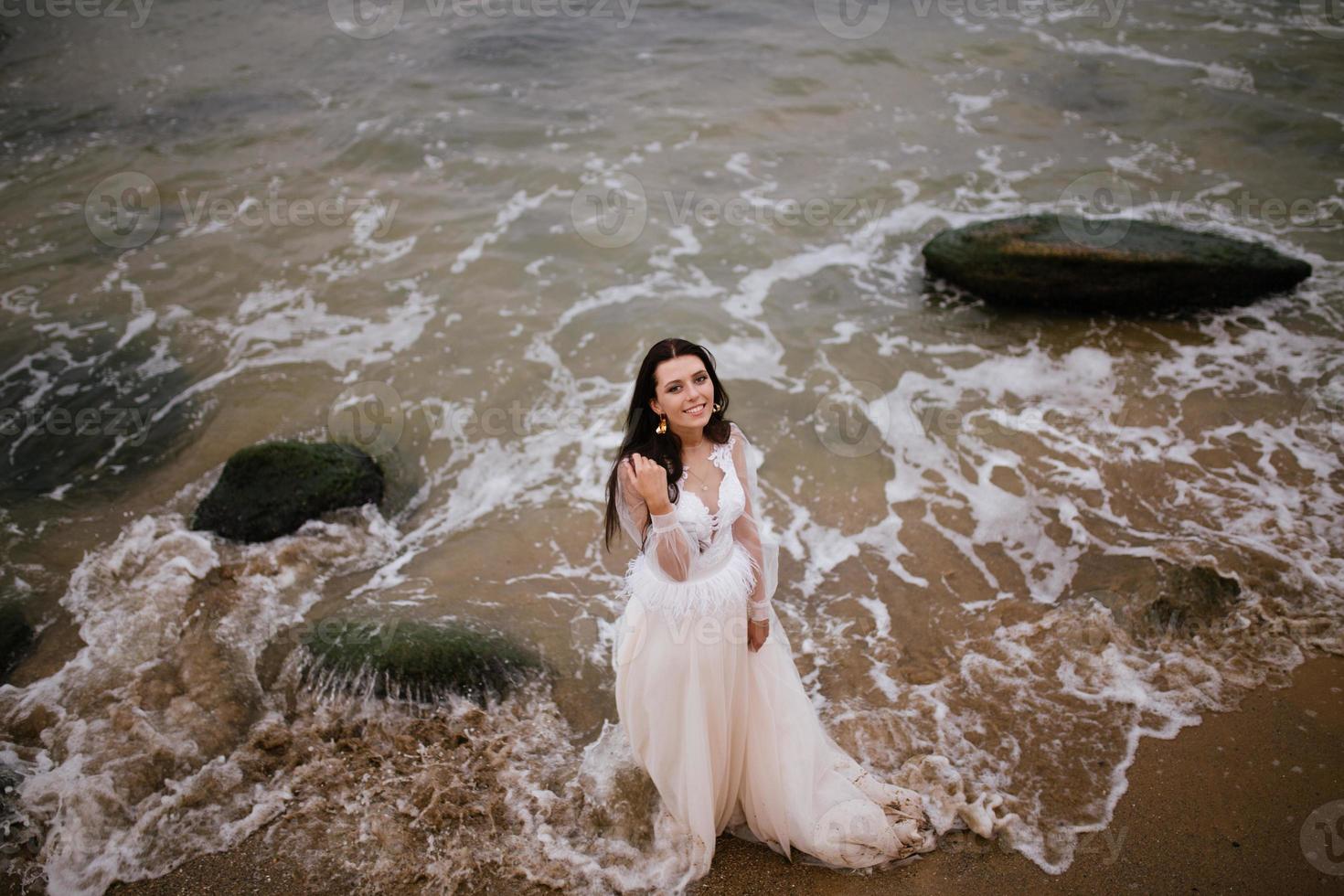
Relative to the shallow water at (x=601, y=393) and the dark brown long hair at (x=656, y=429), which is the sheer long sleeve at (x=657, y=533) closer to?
the dark brown long hair at (x=656, y=429)

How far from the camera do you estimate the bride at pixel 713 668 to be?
3631 millimetres

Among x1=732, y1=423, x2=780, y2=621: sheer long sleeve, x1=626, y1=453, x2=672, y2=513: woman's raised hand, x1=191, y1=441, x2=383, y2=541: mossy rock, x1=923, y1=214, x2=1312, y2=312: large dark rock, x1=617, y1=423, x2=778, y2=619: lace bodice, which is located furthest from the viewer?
x1=923, y1=214, x2=1312, y2=312: large dark rock

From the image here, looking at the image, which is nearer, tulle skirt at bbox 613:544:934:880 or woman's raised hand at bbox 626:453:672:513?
woman's raised hand at bbox 626:453:672:513

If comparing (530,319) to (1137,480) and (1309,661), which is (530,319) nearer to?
(1137,480)

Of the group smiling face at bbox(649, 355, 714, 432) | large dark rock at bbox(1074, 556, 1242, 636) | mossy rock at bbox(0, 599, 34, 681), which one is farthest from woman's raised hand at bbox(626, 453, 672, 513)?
mossy rock at bbox(0, 599, 34, 681)

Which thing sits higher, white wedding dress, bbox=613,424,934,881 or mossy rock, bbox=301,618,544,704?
white wedding dress, bbox=613,424,934,881

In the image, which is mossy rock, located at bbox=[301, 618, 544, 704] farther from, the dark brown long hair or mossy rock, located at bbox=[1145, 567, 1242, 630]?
mossy rock, located at bbox=[1145, 567, 1242, 630]

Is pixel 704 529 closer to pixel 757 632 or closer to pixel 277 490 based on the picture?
pixel 757 632

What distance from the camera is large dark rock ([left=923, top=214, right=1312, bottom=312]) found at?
7.98 m

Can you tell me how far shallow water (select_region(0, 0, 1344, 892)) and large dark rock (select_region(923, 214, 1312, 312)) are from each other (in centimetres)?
25

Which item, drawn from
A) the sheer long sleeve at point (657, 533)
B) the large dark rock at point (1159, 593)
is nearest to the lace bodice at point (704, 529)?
the sheer long sleeve at point (657, 533)

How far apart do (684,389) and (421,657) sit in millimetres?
2661

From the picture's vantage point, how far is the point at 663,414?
371 centimetres

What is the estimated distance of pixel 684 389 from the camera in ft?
11.9
